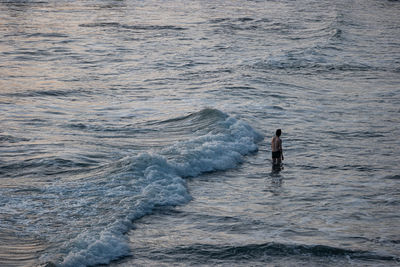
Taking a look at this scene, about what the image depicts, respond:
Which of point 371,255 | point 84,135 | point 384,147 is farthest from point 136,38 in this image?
point 371,255

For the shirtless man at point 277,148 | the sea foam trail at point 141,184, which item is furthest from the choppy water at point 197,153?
the shirtless man at point 277,148

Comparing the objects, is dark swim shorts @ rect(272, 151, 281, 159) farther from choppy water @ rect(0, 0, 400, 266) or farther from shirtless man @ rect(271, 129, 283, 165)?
choppy water @ rect(0, 0, 400, 266)

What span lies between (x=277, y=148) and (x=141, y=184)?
133 inches

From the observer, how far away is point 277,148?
13266mm

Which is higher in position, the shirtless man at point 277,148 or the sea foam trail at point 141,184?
the shirtless man at point 277,148

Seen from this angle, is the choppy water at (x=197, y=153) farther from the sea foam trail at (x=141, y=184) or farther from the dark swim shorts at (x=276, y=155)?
the dark swim shorts at (x=276, y=155)

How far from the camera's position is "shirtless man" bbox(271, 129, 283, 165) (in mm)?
13188

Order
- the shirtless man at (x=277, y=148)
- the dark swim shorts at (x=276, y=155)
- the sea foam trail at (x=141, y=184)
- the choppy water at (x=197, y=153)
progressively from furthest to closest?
the dark swim shorts at (x=276, y=155), the shirtless man at (x=277, y=148), the choppy water at (x=197, y=153), the sea foam trail at (x=141, y=184)

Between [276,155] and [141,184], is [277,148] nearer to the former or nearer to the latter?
[276,155]

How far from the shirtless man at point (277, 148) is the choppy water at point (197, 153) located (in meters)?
0.31

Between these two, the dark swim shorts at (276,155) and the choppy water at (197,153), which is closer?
the choppy water at (197,153)

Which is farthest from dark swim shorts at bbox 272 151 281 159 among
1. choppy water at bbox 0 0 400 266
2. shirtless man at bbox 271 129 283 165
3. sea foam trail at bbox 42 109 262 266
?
sea foam trail at bbox 42 109 262 266

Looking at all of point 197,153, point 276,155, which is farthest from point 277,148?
point 197,153

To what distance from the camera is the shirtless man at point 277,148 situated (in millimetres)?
13188
